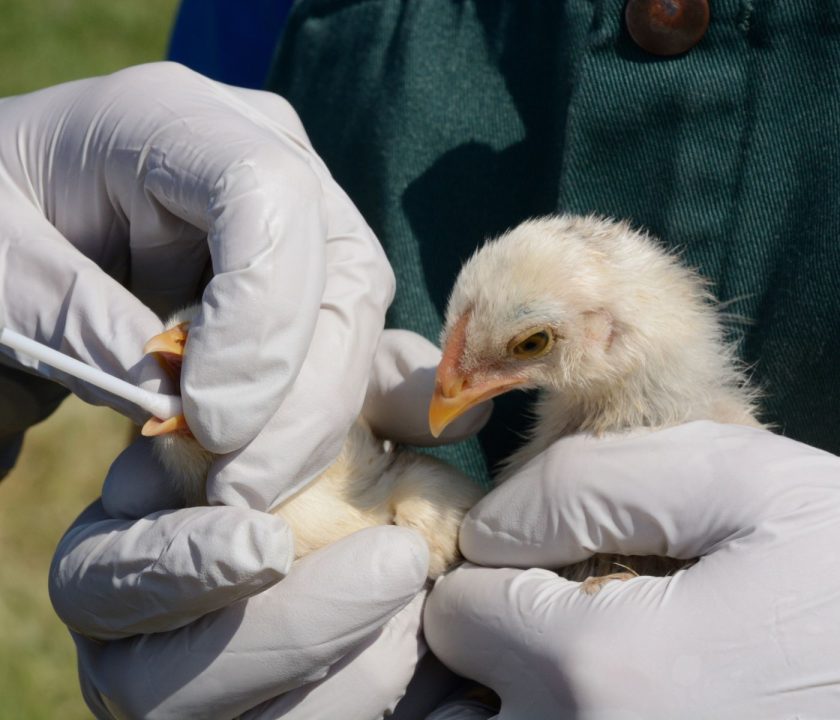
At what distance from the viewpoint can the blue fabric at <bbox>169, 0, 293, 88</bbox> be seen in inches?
80.7

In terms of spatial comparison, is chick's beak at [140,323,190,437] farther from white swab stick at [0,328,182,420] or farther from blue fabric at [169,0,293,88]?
blue fabric at [169,0,293,88]

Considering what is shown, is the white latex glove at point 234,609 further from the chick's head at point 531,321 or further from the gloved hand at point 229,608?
the chick's head at point 531,321

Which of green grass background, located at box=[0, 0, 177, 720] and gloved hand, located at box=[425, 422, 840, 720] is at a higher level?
gloved hand, located at box=[425, 422, 840, 720]

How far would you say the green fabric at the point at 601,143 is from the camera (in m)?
1.32

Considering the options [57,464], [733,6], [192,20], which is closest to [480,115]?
[733,6]

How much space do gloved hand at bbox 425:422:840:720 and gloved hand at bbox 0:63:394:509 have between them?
0.94 feet

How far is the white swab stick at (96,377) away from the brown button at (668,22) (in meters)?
0.80

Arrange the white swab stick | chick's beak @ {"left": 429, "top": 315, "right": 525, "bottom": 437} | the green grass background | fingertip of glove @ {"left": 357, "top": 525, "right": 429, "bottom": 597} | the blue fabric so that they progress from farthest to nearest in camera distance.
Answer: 1. the green grass background
2. the blue fabric
3. chick's beak @ {"left": 429, "top": 315, "right": 525, "bottom": 437}
4. fingertip of glove @ {"left": 357, "top": 525, "right": 429, "bottom": 597}
5. the white swab stick

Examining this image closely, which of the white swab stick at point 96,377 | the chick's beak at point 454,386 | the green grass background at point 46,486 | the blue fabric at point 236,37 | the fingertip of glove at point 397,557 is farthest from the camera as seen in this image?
the green grass background at point 46,486

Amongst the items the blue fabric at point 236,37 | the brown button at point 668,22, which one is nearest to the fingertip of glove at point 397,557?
the brown button at point 668,22

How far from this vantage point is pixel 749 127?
1341 millimetres

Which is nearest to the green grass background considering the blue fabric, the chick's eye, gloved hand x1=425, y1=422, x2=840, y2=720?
the blue fabric

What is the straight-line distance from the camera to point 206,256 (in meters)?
1.48

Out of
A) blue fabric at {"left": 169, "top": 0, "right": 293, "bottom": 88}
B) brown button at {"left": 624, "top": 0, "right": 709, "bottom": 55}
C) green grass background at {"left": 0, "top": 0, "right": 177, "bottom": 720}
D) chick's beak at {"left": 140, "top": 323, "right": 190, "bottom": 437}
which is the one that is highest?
brown button at {"left": 624, "top": 0, "right": 709, "bottom": 55}
